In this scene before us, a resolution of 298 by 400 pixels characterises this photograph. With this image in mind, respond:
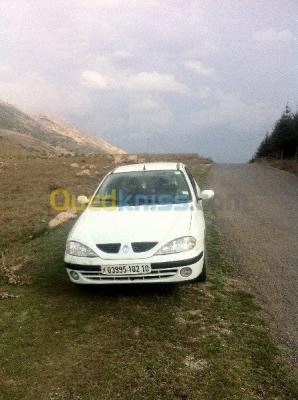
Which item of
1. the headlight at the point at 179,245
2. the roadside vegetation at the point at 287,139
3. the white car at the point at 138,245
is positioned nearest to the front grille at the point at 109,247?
the white car at the point at 138,245

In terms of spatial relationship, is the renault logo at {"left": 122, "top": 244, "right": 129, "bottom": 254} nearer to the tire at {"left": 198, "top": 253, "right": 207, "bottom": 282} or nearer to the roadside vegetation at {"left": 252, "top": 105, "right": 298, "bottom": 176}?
the tire at {"left": 198, "top": 253, "right": 207, "bottom": 282}

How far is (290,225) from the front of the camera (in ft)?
30.9

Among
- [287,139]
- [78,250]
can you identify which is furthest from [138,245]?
[287,139]

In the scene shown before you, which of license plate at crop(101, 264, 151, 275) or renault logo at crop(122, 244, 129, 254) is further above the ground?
renault logo at crop(122, 244, 129, 254)

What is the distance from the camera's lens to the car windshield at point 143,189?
6215 millimetres

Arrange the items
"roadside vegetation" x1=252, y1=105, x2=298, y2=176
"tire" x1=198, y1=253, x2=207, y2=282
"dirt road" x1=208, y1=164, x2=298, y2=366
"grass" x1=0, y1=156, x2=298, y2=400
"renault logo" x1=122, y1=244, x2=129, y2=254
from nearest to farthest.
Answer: "grass" x1=0, y1=156, x2=298, y2=400 < "dirt road" x1=208, y1=164, x2=298, y2=366 < "renault logo" x1=122, y1=244, x2=129, y2=254 < "tire" x1=198, y1=253, x2=207, y2=282 < "roadside vegetation" x1=252, y1=105, x2=298, y2=176

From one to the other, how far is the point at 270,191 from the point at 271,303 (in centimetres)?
1175

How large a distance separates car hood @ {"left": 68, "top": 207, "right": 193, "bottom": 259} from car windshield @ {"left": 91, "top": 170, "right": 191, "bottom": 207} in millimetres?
387

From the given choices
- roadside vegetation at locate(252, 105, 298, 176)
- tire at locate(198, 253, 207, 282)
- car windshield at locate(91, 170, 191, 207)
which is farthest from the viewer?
roadside vegetation at locate(252, 105, 298, 176)

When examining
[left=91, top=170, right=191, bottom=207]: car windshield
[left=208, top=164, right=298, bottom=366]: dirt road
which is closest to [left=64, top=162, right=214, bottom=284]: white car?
[left=91, top=170, right=191, bottom=207]: car windshield

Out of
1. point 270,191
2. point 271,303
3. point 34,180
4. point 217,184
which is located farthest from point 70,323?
point 34,180

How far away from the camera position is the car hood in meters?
4.93

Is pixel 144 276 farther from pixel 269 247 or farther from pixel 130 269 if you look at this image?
pixel 269 247

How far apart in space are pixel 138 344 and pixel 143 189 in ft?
9.78
